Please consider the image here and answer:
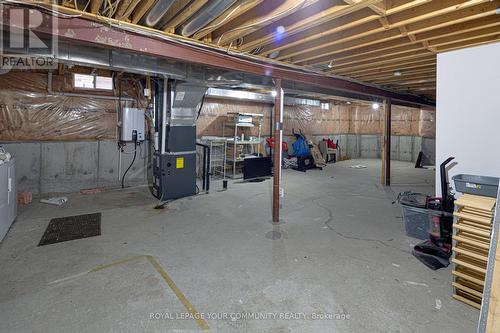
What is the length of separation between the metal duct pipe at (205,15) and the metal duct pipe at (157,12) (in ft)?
0.84

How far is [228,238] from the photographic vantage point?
3.40 m

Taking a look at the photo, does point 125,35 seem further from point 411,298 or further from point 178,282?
point 411,298

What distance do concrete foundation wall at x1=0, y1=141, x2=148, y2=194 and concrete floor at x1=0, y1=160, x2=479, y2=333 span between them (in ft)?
3.14

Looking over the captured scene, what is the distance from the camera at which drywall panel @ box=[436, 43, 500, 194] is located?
112 inches

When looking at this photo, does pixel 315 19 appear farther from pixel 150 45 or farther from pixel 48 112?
pixel 48 112

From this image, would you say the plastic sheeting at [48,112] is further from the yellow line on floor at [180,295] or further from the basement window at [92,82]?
the yellow line on floor at [180,295]

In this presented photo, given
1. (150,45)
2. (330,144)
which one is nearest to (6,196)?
(150,45)

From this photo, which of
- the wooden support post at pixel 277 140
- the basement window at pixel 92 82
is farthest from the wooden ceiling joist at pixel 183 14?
the basement window at pixel 92 82

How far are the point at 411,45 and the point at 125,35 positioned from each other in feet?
10.3

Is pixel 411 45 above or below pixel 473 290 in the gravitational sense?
above

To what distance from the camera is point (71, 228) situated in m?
3.63

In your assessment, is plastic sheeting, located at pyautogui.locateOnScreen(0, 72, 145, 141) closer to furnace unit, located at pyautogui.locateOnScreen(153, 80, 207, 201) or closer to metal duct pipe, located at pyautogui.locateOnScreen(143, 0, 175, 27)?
furnace unit, located at pyautogui.locateOnScreen(153, 80, 207, 201)

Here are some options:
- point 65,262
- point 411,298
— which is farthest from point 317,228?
point 65,262

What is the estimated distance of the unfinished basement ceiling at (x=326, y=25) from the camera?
2.26 m
